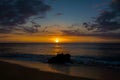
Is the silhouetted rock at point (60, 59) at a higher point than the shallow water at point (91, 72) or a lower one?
higher

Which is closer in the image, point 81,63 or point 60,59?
point 81,63

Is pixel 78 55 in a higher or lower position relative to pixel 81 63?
higher

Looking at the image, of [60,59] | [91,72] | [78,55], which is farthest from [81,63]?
[78,55]

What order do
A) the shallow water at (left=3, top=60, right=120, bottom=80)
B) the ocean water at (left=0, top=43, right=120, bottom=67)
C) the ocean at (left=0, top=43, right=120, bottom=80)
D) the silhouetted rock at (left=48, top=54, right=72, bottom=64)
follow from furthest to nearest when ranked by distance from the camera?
the ocean water at (left=0, top=43, right=120, bottom=67)
the silhouetted rock at (left=48, top=54, right=72, bottom=64)
the ocean at (left=0, top=43, right=120, bottom=80)
the shallow water at (left=3, top=60, right=120, bottom=80)

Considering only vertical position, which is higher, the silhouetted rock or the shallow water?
the silhouetted rock

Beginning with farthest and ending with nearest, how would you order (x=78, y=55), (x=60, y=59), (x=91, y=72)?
(x=78, y=55), (x=60, y=59), (x=91, y=72)

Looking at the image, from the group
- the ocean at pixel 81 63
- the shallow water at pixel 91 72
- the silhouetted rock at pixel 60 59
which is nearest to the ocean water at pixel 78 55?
the ocean at pixel 81 63

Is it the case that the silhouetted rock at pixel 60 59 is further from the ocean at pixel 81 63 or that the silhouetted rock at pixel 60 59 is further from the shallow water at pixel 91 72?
the shallow water at pixel 91 72

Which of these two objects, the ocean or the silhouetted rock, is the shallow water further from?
the silhouetted rock

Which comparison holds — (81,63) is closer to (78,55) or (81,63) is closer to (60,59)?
(60,59)

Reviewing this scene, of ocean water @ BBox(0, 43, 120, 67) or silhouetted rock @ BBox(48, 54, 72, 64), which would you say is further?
ocean water @ BBox(0, 43, 120, 67)

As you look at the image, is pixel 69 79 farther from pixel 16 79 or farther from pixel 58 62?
pixel 58 62

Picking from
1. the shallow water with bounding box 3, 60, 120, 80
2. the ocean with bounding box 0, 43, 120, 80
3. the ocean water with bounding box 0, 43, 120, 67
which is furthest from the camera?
the ocean water with bounding box 0, 43, 120, 67

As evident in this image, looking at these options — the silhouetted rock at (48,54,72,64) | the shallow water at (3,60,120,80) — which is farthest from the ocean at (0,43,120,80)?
the silhouetted rock at (48,54,72,64)
